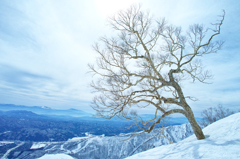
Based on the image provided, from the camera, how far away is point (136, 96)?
5.36 meters

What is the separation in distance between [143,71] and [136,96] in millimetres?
1454

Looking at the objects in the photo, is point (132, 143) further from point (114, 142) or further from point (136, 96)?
point (136, 96)

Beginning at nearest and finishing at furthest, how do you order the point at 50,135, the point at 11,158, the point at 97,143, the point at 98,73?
1. the point at 98,73
2. the point at 11,158
3. the point at 97,143
4. the point at 50,135

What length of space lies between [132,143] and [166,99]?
76143 mm

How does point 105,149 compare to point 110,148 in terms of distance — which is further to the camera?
point 110,148

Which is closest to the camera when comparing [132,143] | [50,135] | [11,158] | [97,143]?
[11,158]

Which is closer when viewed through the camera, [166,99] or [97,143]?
[166,99]

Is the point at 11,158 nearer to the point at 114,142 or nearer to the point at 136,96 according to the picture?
the point at 114,142

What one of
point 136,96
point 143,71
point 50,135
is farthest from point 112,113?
point 50,135

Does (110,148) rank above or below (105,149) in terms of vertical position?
above

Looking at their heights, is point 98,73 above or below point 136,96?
above

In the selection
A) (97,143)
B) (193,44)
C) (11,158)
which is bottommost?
(11,158)

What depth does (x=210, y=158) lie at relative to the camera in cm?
253

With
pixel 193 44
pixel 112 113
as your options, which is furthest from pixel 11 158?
pixel 193 44
